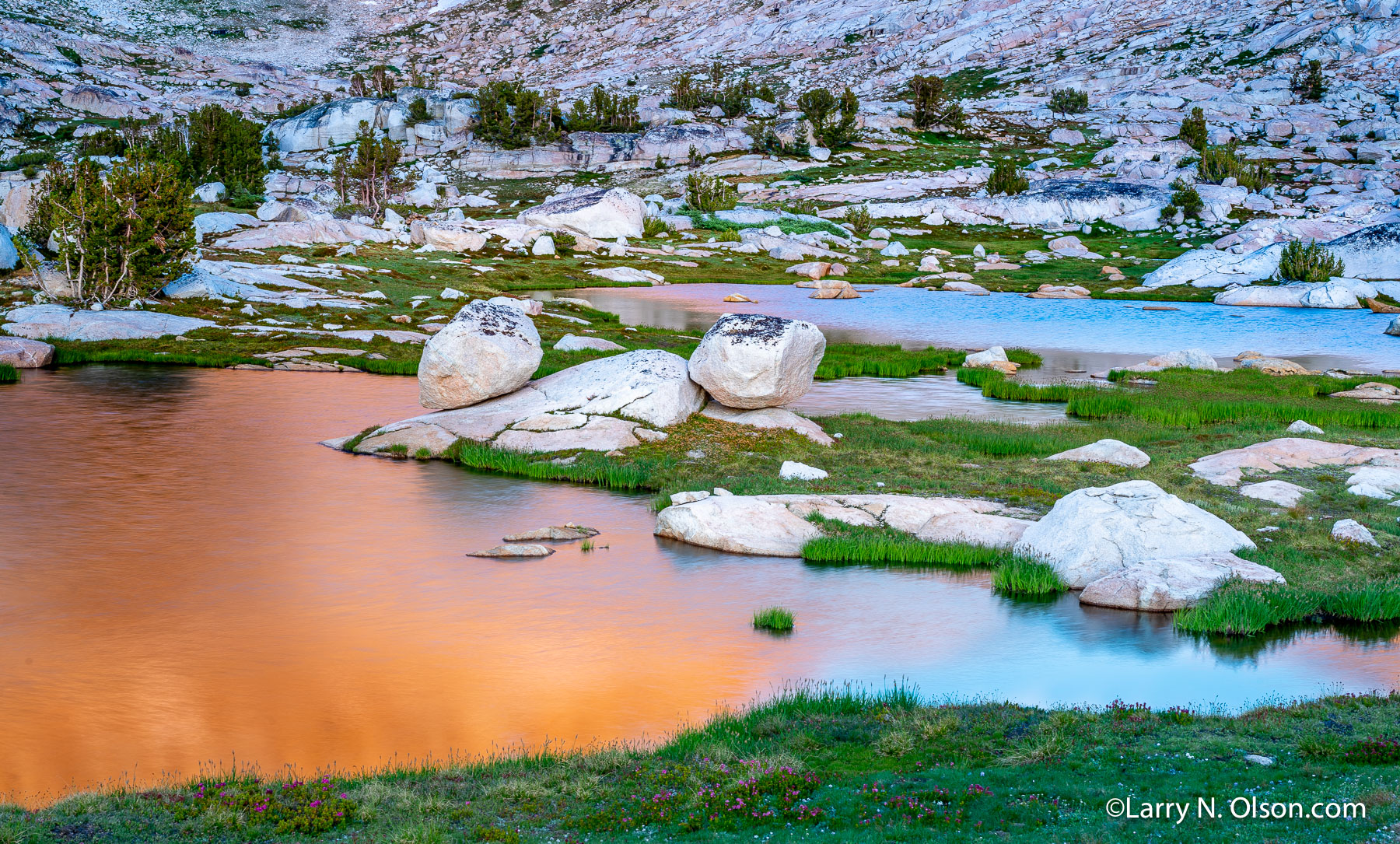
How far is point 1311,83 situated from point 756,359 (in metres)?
186

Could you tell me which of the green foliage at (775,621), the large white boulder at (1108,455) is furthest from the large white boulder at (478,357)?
→ the green foliage at (775,621)

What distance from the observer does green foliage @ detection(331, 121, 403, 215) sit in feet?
447

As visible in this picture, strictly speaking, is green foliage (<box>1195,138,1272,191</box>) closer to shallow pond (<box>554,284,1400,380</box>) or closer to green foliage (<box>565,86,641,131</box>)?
shallow pond (<box>554,284,1400,380</box>)

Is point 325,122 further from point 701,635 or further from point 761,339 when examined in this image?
point 701,635

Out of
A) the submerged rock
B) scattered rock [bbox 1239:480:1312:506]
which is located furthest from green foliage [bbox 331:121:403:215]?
scattered rock [bbox 1239:480:1312:506]

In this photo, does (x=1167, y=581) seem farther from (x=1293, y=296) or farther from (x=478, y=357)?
(x=1293, y=296)

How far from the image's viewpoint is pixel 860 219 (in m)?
134

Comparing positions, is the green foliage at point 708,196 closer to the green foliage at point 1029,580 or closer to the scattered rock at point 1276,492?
the scattered rock at point 1276,492

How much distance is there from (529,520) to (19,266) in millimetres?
59327

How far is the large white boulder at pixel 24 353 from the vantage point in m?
49.8

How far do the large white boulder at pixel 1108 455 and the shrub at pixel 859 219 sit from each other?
4080 inches

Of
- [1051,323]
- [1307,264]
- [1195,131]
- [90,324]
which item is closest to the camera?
[90,324]

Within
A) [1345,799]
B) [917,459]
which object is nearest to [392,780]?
[1345,799]

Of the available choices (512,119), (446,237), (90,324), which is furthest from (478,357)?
(512,119)
